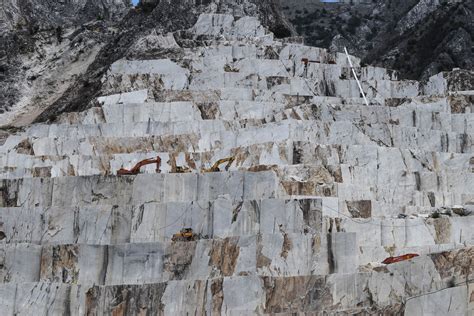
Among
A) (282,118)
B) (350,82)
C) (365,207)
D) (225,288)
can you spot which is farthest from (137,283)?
(350,82)

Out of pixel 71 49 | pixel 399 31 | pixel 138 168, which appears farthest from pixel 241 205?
pixel 399 31

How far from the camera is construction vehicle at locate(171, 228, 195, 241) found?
1844 cm

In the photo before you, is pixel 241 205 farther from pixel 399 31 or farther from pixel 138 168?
pixel 399 31

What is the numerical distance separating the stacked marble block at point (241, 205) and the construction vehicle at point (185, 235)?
16 centimetres

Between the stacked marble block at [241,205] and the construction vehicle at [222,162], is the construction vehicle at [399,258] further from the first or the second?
the construction vehicle at [222,162]

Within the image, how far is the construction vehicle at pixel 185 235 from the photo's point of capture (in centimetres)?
1844

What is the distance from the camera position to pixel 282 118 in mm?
25188

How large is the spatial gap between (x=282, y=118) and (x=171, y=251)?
8.35 m

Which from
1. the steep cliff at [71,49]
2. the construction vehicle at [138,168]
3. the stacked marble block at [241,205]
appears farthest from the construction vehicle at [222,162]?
the steep cliff at [71,49]

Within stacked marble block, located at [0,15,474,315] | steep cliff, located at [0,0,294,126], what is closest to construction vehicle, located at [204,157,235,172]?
stacked marble block, located at [0,15,474,315]

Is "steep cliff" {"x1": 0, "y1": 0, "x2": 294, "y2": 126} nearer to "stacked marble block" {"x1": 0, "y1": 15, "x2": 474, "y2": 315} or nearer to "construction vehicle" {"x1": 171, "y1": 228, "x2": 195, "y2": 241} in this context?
"stacked marble block" {"x1": 0, "y1": 15, "x2": 474, "y2": 315}

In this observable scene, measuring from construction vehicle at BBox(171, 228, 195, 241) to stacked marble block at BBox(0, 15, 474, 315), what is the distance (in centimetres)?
16

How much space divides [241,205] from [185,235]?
123cm

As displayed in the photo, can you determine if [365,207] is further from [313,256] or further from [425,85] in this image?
[425,85]
